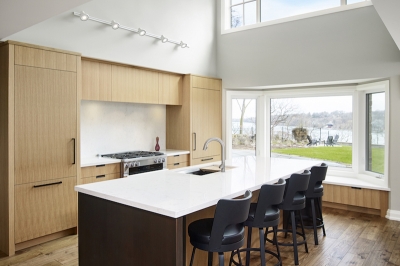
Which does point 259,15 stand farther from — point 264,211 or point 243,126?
point 264,211

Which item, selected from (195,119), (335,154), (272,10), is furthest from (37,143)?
(335,154)

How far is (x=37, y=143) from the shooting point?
371 centimetres

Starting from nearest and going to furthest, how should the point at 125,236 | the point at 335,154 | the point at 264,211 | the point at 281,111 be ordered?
the point at 125,236 < the point at 264,211 < the point at 335,154 < the point at 281,111

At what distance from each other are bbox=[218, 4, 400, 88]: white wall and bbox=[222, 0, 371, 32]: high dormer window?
0.34 feet

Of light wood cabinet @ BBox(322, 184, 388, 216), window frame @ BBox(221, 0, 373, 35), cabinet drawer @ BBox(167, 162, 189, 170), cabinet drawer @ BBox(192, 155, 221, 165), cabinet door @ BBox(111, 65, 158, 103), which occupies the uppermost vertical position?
window frame @ BBox(221, 0, 373, 35)

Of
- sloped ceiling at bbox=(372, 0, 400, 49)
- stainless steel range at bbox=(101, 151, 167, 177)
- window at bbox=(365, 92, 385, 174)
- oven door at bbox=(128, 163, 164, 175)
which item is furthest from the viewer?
window at bbox=(365, 92, 385, 174)

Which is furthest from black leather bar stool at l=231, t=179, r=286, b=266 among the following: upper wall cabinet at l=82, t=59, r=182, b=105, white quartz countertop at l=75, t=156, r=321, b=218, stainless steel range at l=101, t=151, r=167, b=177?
upper wall cabinet at l=82, t=59, r=182, b=105

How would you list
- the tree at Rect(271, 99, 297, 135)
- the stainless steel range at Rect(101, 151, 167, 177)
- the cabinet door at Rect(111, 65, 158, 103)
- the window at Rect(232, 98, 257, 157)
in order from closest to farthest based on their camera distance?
the stainless steel range at Rect(101, 151, 167, 177) → the cabinet door at Rect(111, 65, 158, 103) → the tree at Rect(271, 99, 297, 135) → the window at Rect(232, 98, 257, 157)

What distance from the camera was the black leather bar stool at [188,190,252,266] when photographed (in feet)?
7.24

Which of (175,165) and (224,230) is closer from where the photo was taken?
(224,230)

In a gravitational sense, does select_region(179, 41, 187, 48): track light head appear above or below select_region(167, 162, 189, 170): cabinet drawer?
above

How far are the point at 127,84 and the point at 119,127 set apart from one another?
794 millimetres

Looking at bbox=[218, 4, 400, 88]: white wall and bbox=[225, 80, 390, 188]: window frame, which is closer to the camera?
bbox=[218, 4, 400, 88]: white wall

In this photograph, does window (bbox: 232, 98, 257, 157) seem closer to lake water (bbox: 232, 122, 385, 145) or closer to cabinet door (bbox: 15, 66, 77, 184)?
lake water (bbox: 232, 122, 385, 145)
